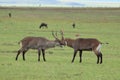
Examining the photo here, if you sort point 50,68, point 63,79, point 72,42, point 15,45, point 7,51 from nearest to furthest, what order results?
point 63,79
point 50,68
point 72,42
point 7,51
point 15,45

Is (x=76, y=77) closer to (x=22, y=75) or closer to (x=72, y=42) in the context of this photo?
(x=22, y=75)

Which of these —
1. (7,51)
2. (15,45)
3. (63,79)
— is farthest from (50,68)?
(15,45)

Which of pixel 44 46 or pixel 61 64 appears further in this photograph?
pixel 44 46

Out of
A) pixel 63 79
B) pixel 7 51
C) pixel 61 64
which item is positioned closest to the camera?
pixel 63 79

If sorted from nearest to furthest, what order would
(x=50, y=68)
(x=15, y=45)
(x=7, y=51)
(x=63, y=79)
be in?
(x=63, y=79) < (x=50, y=68) < (x=7, y=51) < (x=15, y=45)

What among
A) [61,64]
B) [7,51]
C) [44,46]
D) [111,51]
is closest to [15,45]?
[7,51]

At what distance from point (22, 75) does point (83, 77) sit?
218cm

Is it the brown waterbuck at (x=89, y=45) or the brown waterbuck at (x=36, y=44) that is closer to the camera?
Result: the brown waterbuck at (x=89, y=45)

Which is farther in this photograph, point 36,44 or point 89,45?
point 36,44

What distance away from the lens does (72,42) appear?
2142 centimetres

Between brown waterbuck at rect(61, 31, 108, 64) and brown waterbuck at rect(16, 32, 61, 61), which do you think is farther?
brown waterbuck at rect(16, 32, 61, 61)

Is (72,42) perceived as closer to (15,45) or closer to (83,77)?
(83,77)

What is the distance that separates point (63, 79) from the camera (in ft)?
50.2

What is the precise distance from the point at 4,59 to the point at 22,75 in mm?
5683
